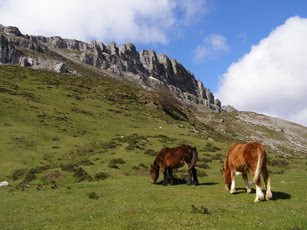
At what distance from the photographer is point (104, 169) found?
37781 millimetres

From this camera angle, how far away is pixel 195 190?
77.4 feet

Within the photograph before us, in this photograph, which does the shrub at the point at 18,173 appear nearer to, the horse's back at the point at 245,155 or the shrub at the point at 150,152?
the shrub at the point at 150,152

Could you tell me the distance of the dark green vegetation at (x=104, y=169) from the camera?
17.1 metres

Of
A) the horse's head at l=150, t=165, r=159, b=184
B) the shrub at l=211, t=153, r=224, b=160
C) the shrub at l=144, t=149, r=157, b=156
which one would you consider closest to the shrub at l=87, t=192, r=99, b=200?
the horse's head at l=150, t=165, r=159, b=184

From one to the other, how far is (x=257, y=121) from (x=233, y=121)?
24.5ft

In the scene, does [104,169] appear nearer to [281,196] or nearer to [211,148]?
[211,148]

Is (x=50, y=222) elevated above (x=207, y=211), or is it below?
below

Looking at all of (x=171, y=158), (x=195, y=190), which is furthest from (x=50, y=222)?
(x=171, y=158)

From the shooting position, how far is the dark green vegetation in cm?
1708

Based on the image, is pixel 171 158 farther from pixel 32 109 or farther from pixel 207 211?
pixel 32 109

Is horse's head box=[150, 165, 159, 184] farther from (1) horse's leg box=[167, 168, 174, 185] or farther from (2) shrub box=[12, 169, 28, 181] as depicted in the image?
(2) shrub box=[12, 169, 28, 181]

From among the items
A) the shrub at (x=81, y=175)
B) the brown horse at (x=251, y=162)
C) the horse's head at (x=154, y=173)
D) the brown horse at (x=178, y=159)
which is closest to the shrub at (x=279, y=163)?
the horse's head at (x=154, y=173)

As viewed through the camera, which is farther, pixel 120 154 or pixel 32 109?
pixel 32 109

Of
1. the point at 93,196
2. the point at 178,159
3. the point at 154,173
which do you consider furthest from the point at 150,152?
the point at 93,196
